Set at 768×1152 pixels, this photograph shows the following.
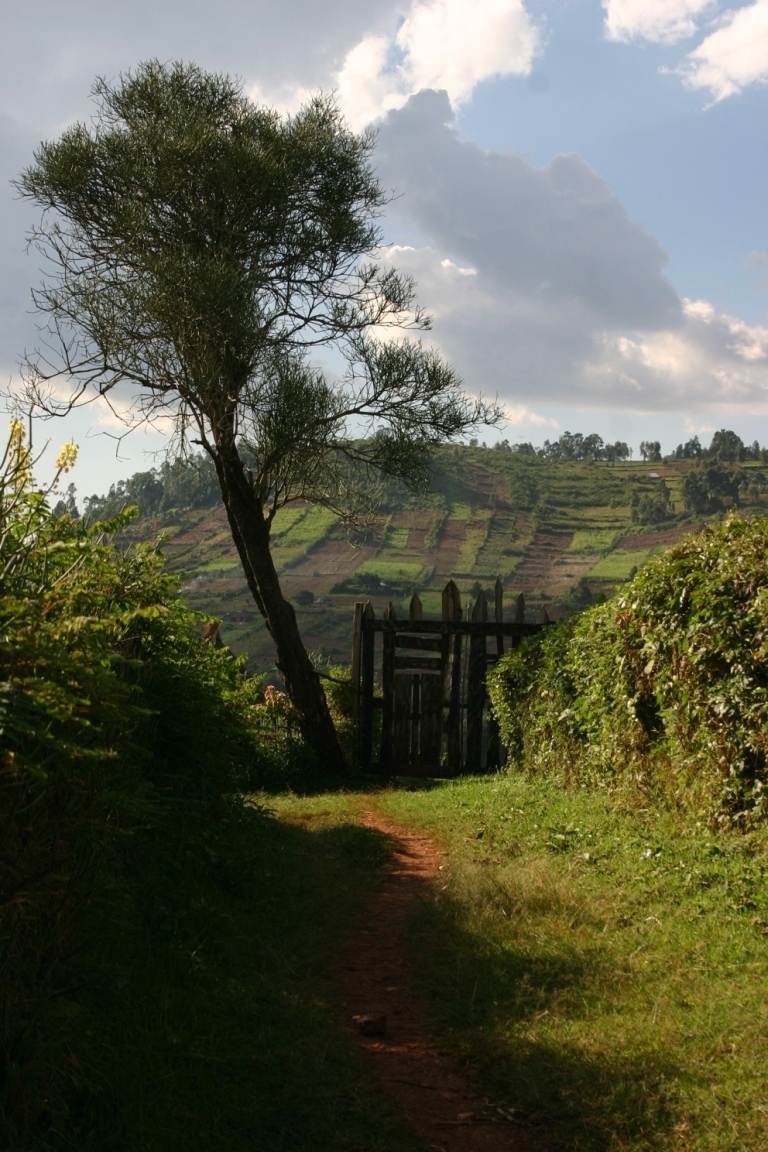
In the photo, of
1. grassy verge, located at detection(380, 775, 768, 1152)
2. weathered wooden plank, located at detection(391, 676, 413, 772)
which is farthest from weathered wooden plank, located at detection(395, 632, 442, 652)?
grassy verge, located at detection(380, 775, 768, 1152)

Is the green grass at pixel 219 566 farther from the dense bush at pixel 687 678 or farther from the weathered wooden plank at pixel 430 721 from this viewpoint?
the dense bush at pixel 687 678

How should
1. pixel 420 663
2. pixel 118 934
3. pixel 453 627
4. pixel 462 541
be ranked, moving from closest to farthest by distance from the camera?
pixel 118 934 < pixel 453 627 < pixel 420 663 < pixel 462 541

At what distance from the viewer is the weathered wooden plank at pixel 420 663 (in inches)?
645

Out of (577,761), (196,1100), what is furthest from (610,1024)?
(577,761)

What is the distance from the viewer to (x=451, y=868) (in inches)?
322

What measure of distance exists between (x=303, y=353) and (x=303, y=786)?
6.36m

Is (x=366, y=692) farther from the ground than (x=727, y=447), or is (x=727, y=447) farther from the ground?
(x=727, y=447)

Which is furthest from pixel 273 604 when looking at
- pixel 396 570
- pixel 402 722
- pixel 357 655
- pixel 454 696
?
pixel 396 570

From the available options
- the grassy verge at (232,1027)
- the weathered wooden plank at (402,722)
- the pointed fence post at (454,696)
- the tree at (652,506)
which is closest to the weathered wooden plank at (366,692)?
the weathered wooden plank at (402,722)

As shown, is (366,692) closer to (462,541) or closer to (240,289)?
(240,289)

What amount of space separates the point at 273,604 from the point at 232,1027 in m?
10.7

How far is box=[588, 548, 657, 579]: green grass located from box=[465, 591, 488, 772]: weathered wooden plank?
4268 centimetres

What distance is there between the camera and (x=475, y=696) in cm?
1625

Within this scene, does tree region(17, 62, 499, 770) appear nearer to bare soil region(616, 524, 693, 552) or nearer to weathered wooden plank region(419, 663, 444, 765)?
weathered wooden plank region(419, 663, 444, 765)
